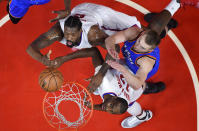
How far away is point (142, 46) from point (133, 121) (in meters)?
1.59

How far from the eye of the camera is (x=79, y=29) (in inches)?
101

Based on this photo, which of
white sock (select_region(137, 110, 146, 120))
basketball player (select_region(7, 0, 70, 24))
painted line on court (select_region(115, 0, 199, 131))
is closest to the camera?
basketball player (select_region(7, 0, 70, 24))

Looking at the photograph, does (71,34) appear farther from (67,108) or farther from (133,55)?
(67,108)

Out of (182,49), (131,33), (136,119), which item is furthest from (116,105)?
(182,49)

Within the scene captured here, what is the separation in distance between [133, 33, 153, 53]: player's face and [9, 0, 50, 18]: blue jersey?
1356 millimetres

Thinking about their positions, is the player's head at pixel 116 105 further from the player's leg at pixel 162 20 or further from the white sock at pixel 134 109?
the player's leg at pixel 162 20

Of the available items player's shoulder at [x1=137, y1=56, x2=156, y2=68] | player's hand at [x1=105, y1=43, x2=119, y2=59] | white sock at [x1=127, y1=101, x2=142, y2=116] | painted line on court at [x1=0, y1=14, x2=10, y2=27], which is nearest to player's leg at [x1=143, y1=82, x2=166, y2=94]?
white sock at [x1=127, y1=101, x2=142, y2=116]

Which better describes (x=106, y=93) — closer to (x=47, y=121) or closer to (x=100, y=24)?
(x=100, y=24)

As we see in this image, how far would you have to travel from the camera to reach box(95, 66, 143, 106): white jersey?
271cm

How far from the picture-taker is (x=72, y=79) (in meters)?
3.75

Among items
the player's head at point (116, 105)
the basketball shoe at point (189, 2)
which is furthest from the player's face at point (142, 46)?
the basketball shoe at point (189, 2)

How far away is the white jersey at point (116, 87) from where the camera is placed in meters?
2.71

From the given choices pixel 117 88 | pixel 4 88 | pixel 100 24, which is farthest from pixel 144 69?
pixel 4 88

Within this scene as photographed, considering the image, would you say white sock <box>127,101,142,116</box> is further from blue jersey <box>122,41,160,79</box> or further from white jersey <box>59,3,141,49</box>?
white jersey <box>59,3,141,49</box>
